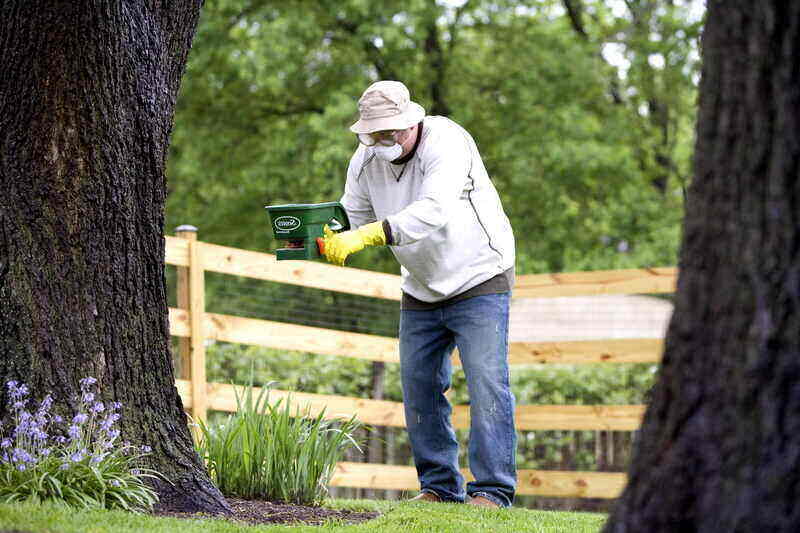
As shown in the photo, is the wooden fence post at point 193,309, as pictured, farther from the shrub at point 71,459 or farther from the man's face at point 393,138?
the shrub at point 71,459

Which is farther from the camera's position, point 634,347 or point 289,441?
point 634,347

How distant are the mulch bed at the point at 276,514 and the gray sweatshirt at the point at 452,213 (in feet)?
3.29

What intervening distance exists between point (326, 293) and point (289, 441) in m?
7.61

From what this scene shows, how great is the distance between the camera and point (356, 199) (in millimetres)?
4309

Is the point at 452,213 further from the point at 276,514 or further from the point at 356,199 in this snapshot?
the point at 276,514

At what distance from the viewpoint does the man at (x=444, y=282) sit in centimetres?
398

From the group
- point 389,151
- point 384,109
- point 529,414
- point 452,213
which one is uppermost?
point 384,109

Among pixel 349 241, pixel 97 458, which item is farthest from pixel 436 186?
pixel 97 458

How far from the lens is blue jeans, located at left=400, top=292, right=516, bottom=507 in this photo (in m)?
4.14

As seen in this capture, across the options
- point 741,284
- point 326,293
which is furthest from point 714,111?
point 326,293

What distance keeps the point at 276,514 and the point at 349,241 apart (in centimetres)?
101

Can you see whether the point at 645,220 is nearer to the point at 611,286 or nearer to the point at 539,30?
the point at 539,30

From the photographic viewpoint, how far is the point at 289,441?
3.92m

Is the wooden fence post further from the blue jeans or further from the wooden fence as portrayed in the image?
the blue jeans
